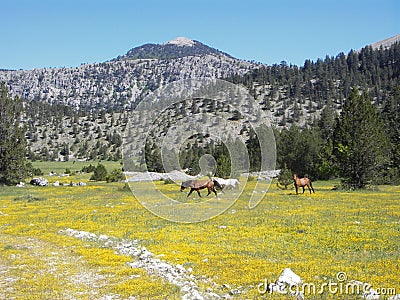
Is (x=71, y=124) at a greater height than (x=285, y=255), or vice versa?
(x=71, y=124)

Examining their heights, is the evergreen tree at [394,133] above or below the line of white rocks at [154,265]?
above

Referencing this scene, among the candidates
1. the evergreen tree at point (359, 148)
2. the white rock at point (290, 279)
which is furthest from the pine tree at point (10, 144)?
the white rock at point (290, 279)

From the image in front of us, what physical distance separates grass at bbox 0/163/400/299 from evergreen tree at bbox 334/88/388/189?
2223cm

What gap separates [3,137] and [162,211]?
1469 inches

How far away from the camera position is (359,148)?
47.7 metres

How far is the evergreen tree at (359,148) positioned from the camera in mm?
47531

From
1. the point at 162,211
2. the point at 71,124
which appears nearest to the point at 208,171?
the point at 162,211

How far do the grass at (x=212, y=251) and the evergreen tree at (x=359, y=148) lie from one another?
72.9ft

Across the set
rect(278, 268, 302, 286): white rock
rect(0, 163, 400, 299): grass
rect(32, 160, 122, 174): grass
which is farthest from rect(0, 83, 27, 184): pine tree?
rect(278, 268, 302, 286): white rock

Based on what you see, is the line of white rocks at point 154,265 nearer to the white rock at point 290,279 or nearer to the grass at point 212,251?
the grass at point 212,251

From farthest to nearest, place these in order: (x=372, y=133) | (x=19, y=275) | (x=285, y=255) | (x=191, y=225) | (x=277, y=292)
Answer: (x=372, y=133) < (x=191, y=225) < (x=285, y=255) < (x=19, y=275) < (x=277, y=292)

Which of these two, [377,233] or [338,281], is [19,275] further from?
[377,233]

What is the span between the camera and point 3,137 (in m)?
56.5

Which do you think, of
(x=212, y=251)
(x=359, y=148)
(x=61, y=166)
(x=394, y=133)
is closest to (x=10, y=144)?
(x=359, y=148)
